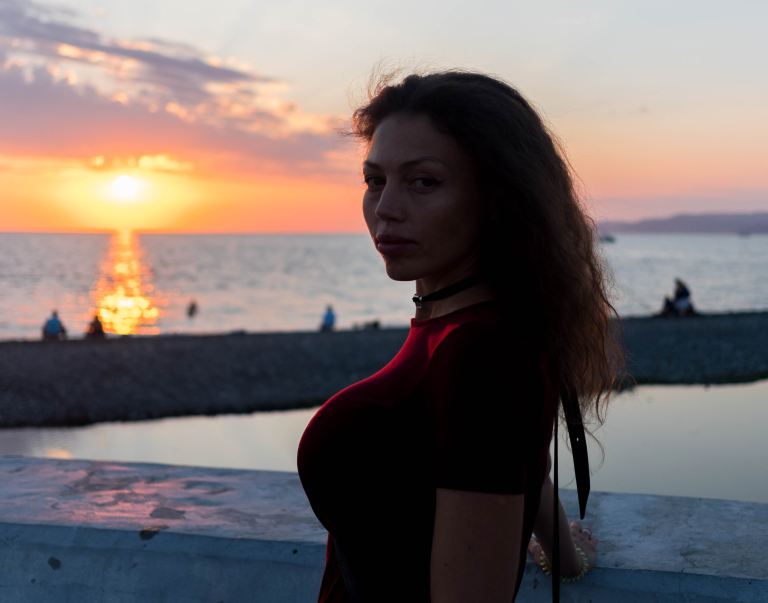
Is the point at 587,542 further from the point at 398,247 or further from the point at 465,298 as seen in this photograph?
the point at 398,247

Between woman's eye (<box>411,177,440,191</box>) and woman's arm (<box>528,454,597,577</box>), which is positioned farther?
woman's arm (<box>528,454,597,577</box>)

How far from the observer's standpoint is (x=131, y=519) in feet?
8.73

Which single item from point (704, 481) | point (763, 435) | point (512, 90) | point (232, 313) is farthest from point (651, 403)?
point (232, 313)

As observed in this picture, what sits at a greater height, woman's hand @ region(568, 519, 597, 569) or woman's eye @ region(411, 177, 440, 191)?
woman's eye @ region(411, 177, 440, 191)

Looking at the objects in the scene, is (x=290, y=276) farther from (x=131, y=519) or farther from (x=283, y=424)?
(x=131, y=519)

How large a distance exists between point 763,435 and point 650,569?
1004 cm

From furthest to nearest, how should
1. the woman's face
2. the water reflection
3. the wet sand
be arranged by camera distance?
1. the water reflection
2. the wet sand
3. the woman's face

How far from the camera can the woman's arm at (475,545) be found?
4.32ft

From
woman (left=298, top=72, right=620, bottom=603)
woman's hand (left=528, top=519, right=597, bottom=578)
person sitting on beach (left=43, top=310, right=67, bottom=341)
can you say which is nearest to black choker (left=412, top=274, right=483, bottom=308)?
woman (left=298, top=72, right=620, bottom=603)

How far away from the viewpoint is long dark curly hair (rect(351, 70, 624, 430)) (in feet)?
5.09

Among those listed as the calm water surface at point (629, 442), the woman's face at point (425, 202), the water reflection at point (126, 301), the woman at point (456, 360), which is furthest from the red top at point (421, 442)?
the water reflection at point (126, 301)

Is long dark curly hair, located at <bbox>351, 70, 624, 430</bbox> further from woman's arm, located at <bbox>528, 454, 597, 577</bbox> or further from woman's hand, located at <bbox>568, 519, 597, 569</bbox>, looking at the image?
woman's hand, located at <bbox>568, 519, 597, 569</bbox>

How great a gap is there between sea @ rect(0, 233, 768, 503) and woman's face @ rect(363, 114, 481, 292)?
49 cm

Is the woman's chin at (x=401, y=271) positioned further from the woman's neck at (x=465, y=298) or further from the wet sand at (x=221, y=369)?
the wet sand at (x=221, y=369)
